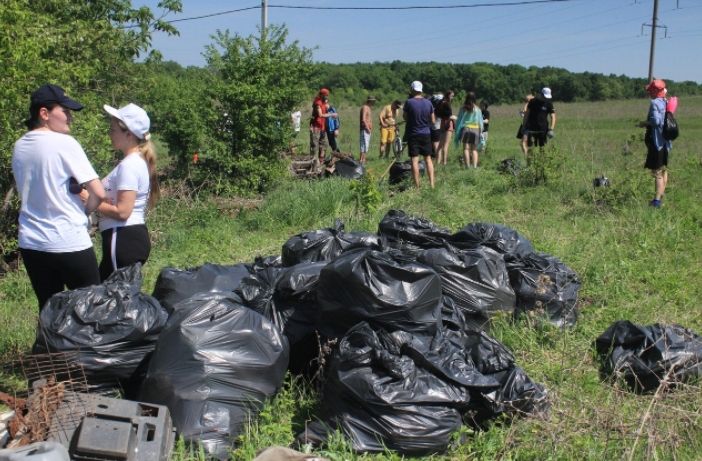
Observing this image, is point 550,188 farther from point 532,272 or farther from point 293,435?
point 293,435

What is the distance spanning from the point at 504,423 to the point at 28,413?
6.99ft

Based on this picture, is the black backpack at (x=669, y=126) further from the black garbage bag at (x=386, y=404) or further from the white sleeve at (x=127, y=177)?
the white sleeve at (x=127, y=177)

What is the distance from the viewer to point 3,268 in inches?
232

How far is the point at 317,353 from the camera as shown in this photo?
3525mm

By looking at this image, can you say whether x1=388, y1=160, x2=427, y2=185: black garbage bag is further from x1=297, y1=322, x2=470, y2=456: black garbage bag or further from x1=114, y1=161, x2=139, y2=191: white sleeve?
x1=297, y1=322, x2=470, y2=456: black garbage bag

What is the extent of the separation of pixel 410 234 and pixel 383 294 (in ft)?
5.80

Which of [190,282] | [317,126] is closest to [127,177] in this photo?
[190,282]

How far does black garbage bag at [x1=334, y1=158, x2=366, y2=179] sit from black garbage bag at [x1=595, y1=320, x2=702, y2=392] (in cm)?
641

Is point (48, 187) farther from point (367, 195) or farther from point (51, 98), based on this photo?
point (367, 195)

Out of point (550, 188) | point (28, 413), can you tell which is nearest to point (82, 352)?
point (28, 413)

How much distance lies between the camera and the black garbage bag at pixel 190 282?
12.4 ft

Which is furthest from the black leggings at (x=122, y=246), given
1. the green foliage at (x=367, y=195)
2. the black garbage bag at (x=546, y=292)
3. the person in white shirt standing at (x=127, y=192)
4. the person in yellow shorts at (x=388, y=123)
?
the person in yellow shorts at (x=388, y=123)

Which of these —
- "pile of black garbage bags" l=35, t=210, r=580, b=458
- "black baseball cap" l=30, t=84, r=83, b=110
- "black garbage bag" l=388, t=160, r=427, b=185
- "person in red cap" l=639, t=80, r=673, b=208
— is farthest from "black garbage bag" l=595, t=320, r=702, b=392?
"black garbage bag" l=388, t=160, r=427, b=185

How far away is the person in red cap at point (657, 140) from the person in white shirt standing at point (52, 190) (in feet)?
21.0
